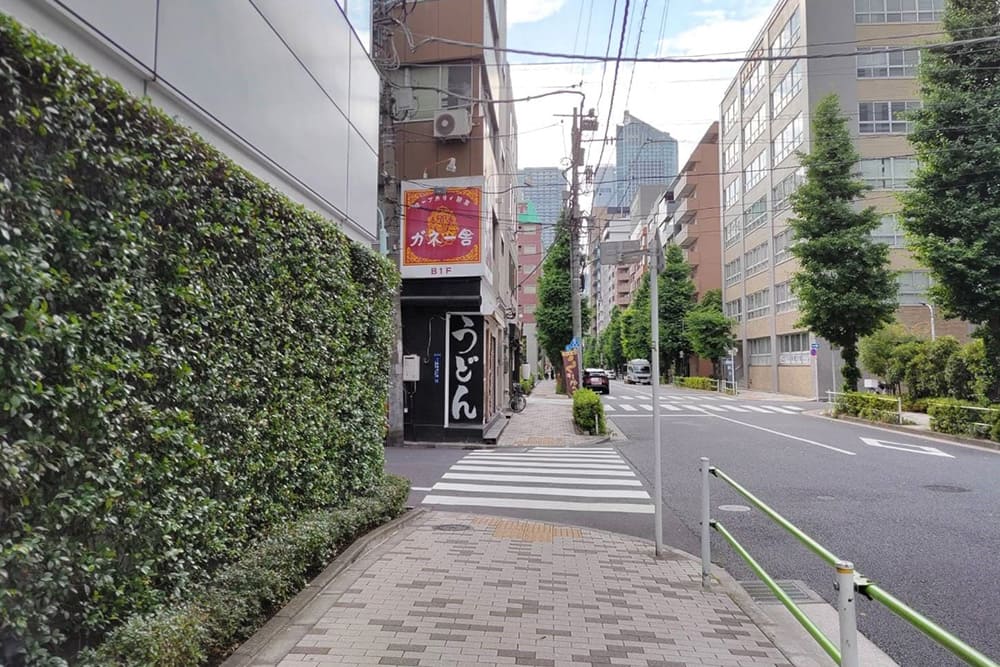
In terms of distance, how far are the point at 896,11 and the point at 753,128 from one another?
36.0ft

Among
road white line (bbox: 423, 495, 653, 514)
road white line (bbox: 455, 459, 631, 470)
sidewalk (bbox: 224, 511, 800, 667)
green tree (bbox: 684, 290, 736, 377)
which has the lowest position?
road white line (bbox: 455, 459, 631, 470)

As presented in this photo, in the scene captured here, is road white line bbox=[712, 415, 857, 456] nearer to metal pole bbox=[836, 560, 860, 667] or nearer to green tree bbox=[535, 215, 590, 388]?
metal pole bbox=[836, 560, 860, 667]

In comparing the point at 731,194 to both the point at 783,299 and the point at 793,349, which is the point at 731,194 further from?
the point at 793,349

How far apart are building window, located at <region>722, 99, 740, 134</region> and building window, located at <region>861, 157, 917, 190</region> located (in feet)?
52.7

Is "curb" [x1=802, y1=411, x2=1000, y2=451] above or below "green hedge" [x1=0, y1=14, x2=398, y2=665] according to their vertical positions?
below

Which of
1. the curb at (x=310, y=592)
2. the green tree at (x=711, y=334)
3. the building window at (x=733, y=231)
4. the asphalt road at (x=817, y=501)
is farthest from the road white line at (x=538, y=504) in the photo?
the building window at (x=733, y=231)

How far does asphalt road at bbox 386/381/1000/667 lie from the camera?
15.7ft

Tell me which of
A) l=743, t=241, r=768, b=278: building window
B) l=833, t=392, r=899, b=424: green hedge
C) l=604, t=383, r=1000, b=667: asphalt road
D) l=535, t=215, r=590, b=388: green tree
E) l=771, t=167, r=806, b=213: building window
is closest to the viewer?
l=604, t=383, r=1000, b=667: asphalt road

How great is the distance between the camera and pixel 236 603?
11.3 feet

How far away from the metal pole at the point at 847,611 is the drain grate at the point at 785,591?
101 inches

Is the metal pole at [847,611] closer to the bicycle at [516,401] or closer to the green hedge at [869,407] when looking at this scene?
the green hedge at [869,407]

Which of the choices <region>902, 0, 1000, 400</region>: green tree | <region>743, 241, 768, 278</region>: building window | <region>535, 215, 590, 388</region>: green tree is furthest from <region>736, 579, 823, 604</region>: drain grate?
<region>743, 241, 768, 278</region>: building window

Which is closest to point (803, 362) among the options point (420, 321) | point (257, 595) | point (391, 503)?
point (420, 321)

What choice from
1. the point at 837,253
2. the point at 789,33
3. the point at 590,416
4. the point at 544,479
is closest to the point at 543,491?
the point at 544,479
